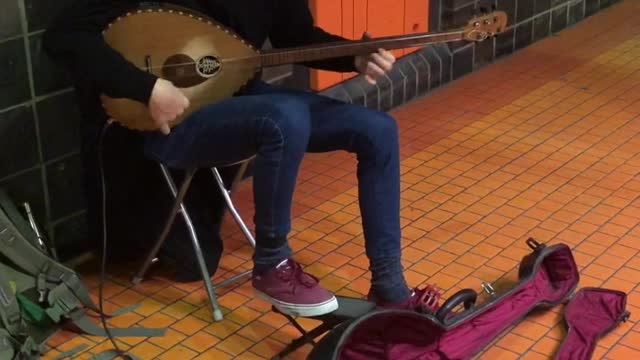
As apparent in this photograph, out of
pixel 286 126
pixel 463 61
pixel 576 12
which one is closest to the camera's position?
pixel 286 126

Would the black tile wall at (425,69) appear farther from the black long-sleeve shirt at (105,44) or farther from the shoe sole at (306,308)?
the shoe sole at (306,308)

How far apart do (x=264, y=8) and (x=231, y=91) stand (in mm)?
250

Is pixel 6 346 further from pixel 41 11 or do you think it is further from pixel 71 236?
pixel 41 11

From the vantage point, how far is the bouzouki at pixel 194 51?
1985 millimetres

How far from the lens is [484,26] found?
216 centimetres

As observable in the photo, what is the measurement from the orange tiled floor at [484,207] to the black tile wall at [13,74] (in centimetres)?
51

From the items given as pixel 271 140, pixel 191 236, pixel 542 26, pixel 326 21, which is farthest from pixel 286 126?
pixel 542 26

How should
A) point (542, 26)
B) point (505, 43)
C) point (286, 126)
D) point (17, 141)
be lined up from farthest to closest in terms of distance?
point (542, 26)
point (505, 43)
point (17, 141)
point (286, 126)

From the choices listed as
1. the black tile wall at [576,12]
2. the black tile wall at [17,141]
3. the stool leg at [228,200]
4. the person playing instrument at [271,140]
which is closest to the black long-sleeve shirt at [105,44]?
the person playing instrument at [271,140]

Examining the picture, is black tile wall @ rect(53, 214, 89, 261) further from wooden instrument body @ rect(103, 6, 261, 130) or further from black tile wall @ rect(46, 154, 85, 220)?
wooden instrument body @ rect(103, 6, 261, 130)

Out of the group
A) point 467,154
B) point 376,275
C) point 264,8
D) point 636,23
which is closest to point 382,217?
point 376,275

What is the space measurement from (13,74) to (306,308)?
A: 0.89m

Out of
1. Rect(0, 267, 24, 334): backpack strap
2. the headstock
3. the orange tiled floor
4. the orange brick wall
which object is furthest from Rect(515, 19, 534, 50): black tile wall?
Rect(0, 267, 24, 334): backpack strap

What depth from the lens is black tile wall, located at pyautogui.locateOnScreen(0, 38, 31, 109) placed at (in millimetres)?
2186
